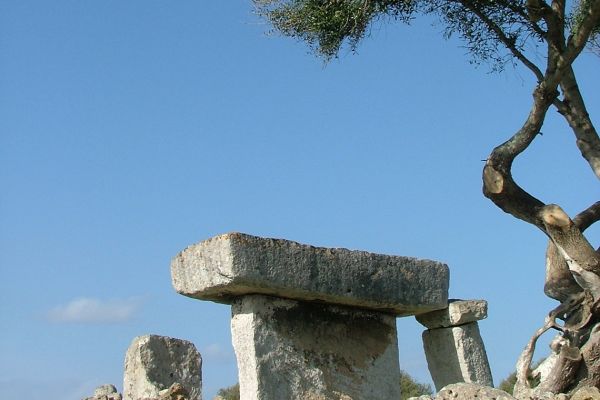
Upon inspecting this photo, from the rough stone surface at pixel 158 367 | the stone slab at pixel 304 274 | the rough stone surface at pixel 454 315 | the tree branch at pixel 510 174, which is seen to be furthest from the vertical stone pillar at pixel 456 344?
the rough stone surface at pixel 158 367

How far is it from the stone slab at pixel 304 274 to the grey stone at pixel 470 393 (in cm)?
94

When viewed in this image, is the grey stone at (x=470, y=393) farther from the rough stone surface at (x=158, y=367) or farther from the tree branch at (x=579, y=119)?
the tree branch at (x=579, y=119)

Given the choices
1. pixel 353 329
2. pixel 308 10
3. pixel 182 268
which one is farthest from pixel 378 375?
pixel 308 10

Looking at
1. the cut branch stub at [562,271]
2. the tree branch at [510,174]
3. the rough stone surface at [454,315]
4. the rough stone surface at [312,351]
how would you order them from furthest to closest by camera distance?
1. the cut branch stub at [562,271]
2. the tree branch at [510,174]
3. the rough stone surface at [454,315]
4. the rough stone surface at [312,351]

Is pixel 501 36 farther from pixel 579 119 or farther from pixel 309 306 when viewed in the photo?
pixel 309 306

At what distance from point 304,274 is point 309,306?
52cm

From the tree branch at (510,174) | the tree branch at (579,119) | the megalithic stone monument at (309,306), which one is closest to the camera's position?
the megalithic stone monument at (309,306)

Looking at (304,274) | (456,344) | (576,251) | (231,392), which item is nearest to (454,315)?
(456,344)

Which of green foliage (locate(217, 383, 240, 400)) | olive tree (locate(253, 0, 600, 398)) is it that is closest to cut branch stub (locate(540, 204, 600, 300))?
olive tree (locate(253, 0, 600, 398))

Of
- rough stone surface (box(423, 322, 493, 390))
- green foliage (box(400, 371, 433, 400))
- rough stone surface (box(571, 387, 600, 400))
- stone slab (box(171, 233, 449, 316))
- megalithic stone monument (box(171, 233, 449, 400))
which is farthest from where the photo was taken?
green foliage (box(400, 371, 433, 400))

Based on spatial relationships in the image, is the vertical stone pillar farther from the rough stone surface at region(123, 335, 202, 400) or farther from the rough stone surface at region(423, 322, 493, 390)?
the rough stone surface at region(123, 335, 202, 400)

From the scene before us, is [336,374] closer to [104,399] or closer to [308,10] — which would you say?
[104,399]

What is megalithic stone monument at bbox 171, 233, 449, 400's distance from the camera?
7832 millimetres

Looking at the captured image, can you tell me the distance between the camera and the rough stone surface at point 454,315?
34.9ft
